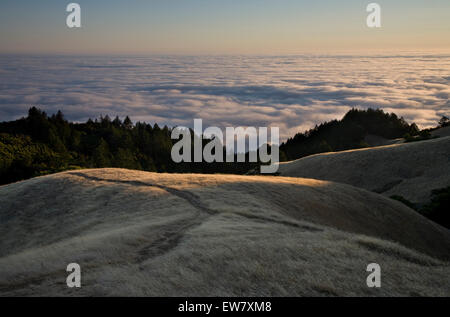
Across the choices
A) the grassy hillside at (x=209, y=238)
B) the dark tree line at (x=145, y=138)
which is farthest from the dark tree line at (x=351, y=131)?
the grassy hillside at (x=209, y=238)

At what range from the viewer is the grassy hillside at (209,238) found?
9016mm

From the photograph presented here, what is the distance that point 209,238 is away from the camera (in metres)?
12.1

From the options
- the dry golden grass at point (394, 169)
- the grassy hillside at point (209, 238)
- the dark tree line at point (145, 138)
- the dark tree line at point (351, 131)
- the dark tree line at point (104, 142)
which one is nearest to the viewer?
the grassy hillside at point (209, 238)

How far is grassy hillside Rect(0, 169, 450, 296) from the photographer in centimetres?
902

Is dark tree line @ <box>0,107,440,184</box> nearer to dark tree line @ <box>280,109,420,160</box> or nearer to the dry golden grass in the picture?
dark tree line @ <box>280,109,420,160</box>

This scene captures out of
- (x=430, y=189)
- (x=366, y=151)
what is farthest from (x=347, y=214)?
(x=366, y=151)

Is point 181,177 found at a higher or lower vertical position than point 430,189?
higher

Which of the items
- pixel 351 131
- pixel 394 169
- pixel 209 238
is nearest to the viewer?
pixel 209 238

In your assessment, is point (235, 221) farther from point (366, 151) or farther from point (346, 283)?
point (366, 151)

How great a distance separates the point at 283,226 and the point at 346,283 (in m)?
5.63

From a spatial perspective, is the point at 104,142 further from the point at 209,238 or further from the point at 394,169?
the point at 209,238

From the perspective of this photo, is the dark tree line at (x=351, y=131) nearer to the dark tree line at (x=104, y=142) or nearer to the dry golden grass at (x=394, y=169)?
the dark tree line at (x=104, y=142)

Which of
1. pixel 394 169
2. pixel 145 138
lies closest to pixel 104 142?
pixel 145 138
